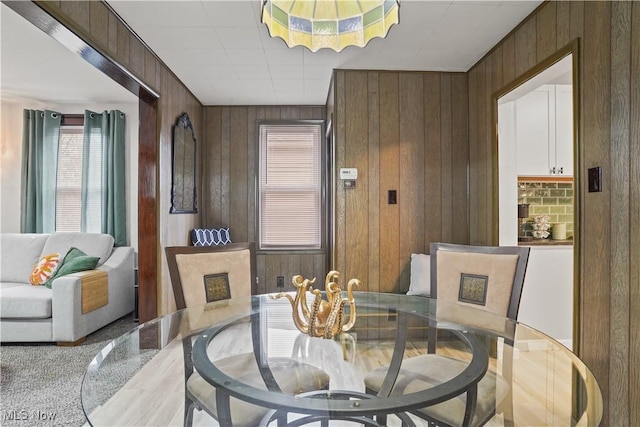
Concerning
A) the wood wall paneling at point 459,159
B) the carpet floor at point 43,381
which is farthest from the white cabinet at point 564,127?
the carpet floor at point 43,381

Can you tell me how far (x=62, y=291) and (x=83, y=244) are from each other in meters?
0.88

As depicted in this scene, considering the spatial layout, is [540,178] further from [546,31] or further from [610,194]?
[610,194]

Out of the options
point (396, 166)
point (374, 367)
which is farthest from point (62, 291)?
point (396, 166)

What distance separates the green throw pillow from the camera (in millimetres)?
3355

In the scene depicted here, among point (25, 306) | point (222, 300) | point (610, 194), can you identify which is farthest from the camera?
point (25, 306)

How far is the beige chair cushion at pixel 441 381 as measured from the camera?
1181 millimetres

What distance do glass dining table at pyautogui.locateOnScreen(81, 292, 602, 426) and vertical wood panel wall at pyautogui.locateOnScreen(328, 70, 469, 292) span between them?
1.42 m

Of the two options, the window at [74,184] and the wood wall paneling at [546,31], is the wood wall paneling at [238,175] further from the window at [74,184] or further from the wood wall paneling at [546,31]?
the wood wall paneling at [546,31]

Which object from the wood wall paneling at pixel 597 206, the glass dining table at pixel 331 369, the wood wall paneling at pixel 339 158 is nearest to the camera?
the glass dining table at pixel 331 369

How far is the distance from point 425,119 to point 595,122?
64.0 inches

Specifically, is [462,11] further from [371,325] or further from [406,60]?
[371,325]

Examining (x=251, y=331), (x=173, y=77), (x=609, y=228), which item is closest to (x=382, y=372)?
(x=251, y=331)

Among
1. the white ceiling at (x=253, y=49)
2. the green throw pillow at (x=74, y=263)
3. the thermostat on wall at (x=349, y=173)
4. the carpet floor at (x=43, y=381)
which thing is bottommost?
the carpet floor at (x=43, y=381)

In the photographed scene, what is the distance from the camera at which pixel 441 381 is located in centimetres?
123
